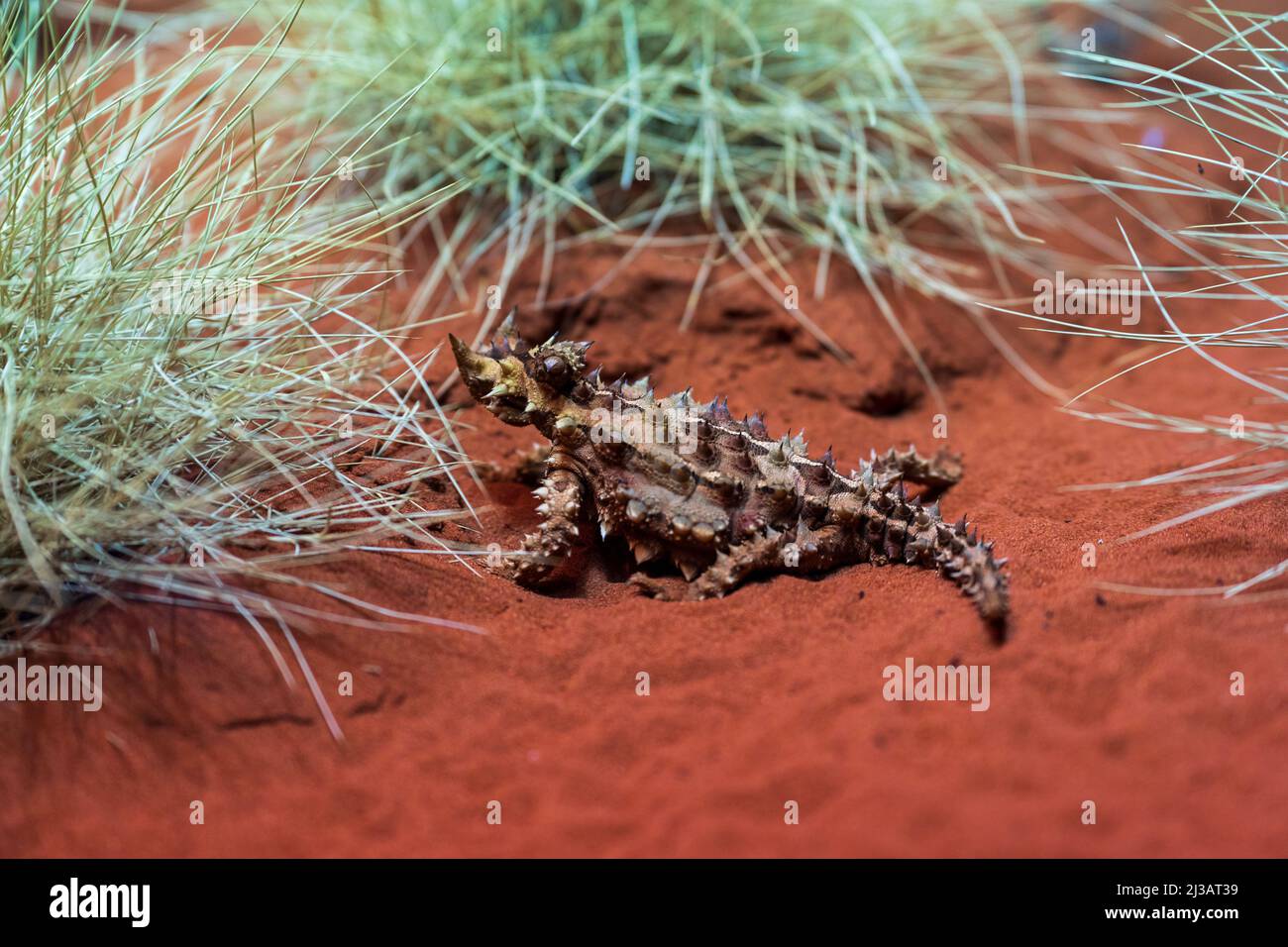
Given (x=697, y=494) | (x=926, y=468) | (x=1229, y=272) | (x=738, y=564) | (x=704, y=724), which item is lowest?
(x=704, y=724)

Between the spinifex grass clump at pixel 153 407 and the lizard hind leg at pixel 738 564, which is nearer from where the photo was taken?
the spinifex grass clump at pixel 153 407

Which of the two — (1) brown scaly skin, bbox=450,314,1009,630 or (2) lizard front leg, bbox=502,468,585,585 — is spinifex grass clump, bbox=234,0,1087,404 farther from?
(2) lizard front leg, bbox=502,468,585,585

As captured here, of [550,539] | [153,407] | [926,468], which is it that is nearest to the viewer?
[153,407]

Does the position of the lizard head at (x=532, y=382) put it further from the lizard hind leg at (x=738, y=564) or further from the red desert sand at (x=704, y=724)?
the lizard hind leg at (x=738, y=564)

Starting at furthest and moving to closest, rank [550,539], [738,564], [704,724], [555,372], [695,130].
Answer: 1. [695,130]
2. [555,372]
3. [550,539]
4. [738,564]
5. [704,724]

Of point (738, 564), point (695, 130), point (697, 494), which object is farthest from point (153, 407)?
point (695, 130)

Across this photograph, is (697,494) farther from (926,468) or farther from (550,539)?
(926,468)

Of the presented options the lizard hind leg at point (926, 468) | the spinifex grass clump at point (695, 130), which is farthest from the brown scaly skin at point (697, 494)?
the spinifex grass clump at point (695, 130)

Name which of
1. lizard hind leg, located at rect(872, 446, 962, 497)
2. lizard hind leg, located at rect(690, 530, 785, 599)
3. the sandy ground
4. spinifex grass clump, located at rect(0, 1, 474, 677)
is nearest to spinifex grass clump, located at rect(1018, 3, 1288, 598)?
the sandy ground

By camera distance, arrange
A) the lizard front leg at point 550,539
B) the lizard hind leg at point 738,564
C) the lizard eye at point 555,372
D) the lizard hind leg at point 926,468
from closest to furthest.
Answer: the lizard hind leg at point 738,564 → the lizard front leg at point 550,539 → the lizard eye at point 555,372 → the lizard hind leg at point 926,468
